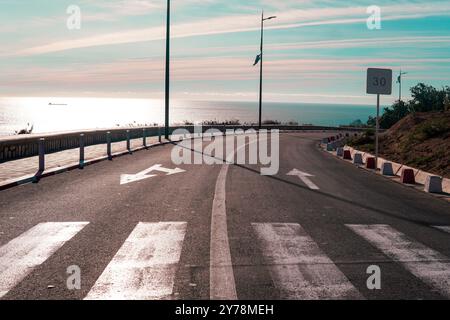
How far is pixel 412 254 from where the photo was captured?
701cm

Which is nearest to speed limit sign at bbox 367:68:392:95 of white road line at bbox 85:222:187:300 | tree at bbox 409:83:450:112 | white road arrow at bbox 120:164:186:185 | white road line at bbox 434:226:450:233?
white road arrow at bbox 120:164:186:185

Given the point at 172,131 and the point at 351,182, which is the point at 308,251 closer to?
the point at 351,182

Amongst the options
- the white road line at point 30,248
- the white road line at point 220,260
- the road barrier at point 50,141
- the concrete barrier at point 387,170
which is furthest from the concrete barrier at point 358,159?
the white road line at point 30,248

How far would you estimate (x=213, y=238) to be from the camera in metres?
7.63

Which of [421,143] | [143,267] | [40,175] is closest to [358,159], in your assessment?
[421,143]

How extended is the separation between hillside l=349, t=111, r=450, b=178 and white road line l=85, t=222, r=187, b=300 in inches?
454

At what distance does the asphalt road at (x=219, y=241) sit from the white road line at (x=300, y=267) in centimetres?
1

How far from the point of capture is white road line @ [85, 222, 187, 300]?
525 cm

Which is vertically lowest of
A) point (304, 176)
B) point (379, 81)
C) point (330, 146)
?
point (304, 176)

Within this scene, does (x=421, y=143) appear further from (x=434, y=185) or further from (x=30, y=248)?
(x=30, y=248)

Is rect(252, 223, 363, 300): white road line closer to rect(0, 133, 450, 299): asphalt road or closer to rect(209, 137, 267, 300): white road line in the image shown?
rect(0, 133, 450, 299): asphalt road

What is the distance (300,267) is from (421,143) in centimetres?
1841

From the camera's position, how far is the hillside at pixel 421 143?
1900cm
